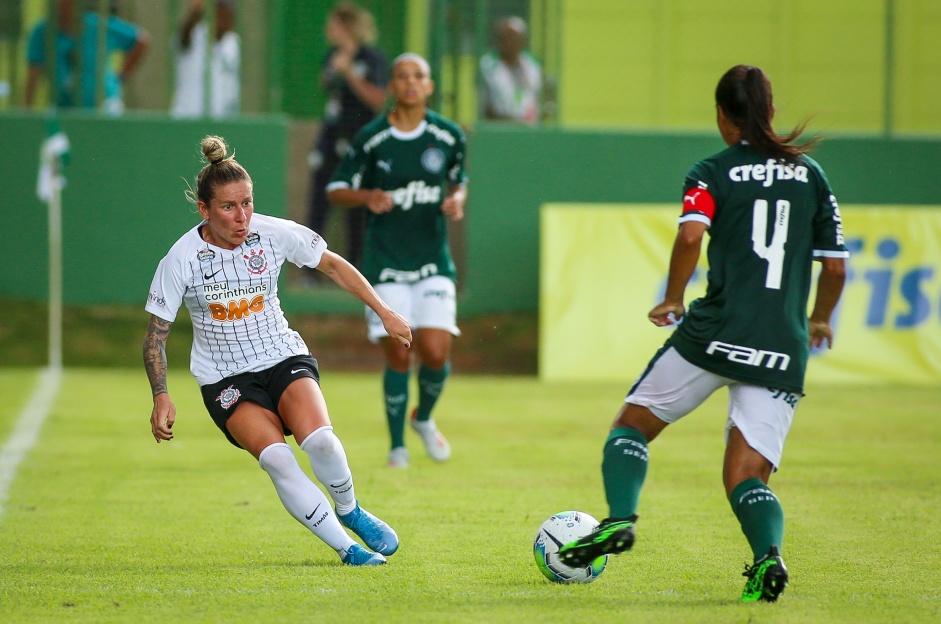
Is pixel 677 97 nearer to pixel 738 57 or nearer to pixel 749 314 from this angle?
pixel 738 57

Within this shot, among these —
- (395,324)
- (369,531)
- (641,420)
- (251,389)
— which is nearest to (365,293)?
(395,324)

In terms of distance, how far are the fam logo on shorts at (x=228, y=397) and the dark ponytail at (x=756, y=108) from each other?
2.27 m

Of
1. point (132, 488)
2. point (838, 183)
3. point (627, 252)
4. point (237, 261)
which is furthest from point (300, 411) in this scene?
point (838, 183)

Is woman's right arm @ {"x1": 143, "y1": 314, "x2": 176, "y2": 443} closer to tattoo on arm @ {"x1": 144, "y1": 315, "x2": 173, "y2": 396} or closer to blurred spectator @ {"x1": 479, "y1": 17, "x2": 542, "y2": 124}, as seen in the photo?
tattoo on arm @ {"x1": 144, "y1": 315, "x2": 173, "y2": 396}

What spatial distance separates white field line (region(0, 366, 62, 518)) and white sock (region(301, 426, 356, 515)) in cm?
213

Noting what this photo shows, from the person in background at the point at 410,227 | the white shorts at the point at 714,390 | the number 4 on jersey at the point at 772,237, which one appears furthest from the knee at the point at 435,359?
the number 4 on jersey at the point at 772,237

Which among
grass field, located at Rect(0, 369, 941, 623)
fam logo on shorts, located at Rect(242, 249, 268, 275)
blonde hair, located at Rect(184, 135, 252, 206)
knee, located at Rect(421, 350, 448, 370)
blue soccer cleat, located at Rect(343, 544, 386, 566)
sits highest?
blonde hair, located at Rect(184, 135, 252, 206)

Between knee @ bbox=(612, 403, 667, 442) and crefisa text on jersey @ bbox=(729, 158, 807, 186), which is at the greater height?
crefisa text on jersey @ bbox=(729, 158, 807, 186)

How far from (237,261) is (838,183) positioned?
37.0 ft

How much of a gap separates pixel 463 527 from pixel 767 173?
2379mm

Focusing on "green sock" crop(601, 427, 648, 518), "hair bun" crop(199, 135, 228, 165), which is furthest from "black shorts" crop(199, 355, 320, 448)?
"green sock" crop(601, 427, 648, 518)

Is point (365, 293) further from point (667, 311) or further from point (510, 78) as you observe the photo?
point (510, 78)

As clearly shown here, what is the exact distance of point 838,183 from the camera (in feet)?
49.8

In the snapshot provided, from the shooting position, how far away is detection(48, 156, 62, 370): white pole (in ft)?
46.1
